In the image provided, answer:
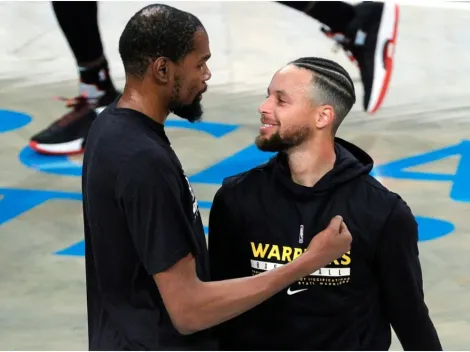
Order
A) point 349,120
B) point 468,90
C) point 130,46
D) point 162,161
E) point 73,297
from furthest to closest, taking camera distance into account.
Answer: point 468,90
point 349,120
point 73,297
point 130,46
point 162,161

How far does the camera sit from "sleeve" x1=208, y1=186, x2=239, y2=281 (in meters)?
2.37

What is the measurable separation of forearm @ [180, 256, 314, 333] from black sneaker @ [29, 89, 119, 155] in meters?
3.86

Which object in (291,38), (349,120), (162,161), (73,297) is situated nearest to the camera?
(162,161)

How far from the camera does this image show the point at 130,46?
7.23 feet

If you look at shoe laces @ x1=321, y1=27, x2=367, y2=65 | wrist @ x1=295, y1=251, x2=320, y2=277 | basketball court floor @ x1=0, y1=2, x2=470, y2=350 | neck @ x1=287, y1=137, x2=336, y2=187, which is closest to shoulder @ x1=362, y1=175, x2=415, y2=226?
neck @ x1=287, y1=137, x2=336, y2=187

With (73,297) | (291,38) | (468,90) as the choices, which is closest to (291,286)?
(73,297)

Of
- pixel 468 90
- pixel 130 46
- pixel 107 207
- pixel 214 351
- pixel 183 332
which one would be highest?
pixel 130 46

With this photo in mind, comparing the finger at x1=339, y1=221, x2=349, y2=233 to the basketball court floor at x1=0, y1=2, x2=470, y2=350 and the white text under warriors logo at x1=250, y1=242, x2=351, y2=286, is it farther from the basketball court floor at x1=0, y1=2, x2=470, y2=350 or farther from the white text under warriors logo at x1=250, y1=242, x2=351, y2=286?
the basketball court floor at x1=0, y1=2, x2=470, y2=350

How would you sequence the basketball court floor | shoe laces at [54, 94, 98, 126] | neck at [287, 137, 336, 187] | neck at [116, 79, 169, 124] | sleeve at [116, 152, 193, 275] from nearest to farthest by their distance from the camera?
1. sleeve at [116, 152, 193, 275]
2. neck at [116, 79, 169, 124]
3. neck at [287, 137, 336, 187]
4. the basketball court floor
5. shoe laces at [54, 94, 98, 126]

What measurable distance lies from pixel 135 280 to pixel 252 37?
5489 mm

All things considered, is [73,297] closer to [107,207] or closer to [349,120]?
[107,207]

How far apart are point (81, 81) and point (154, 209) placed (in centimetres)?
420

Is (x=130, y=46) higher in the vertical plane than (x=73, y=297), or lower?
higher

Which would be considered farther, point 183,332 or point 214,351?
point 214,351
